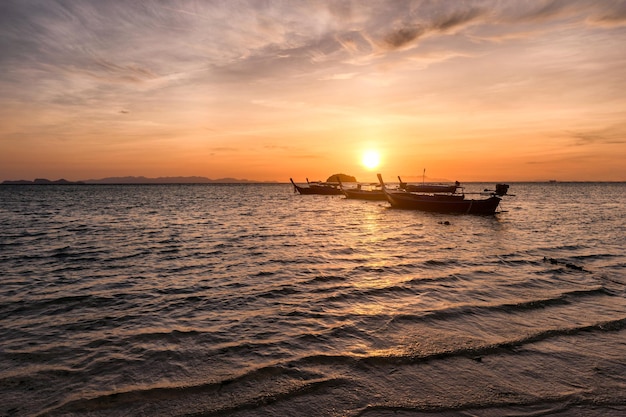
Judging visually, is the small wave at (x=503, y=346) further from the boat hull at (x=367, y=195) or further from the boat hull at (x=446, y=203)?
the boat hull at (x=367, y=195)

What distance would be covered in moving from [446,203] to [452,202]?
0.71m

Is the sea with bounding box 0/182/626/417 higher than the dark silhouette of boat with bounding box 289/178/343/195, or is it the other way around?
the dark silhouette of boat with bounding box 289/178/343/195

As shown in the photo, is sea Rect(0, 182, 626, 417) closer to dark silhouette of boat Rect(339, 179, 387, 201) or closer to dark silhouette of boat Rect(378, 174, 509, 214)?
dark silhouette of boat Rect(378, 174, 509, 214)

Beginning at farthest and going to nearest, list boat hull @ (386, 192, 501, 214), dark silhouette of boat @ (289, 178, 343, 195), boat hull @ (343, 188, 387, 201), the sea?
dark silhouette of boat @ (289, 178, 343, 195), boat hull @ (343, 188, 387, 201), boat hull @ (386, 192, 501, 214), the sea

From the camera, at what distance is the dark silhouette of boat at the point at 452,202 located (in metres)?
40.2

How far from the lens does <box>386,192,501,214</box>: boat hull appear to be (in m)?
40.6

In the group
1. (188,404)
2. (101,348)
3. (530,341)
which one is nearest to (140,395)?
(188,404)

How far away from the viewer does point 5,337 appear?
319 inches

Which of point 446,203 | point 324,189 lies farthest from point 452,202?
point 324,189

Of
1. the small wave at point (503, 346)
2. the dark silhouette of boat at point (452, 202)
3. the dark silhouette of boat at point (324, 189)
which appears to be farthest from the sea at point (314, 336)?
the dark silhouette of boat at point (324, 189)

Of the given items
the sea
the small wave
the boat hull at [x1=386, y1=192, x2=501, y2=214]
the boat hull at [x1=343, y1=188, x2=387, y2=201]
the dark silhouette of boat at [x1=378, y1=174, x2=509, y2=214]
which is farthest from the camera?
the boat hull at [x1=343, y1=188, x2=387, y2=201]

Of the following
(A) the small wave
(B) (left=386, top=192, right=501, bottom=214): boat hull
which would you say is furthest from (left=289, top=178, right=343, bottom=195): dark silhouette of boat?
(A) the small wave

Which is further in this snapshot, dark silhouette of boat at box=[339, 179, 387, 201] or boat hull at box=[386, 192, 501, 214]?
dark silhouette of boat at box=[339, 179, 387, 201]

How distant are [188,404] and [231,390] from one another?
675 mm
